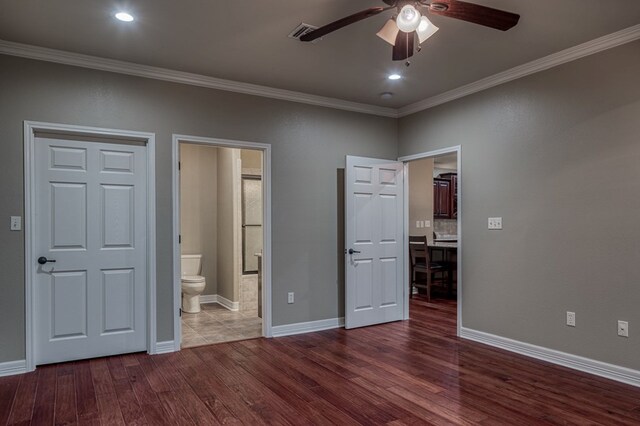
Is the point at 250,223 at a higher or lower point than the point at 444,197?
lower

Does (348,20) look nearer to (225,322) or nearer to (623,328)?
(623,328)

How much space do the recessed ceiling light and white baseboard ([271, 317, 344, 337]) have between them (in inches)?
121

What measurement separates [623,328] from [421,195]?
443 cm

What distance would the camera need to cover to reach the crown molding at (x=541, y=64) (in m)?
3.21

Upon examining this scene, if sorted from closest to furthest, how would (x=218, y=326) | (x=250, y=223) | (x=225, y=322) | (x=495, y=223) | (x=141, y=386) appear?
(x=141, y=386)
(x=495, y=223)
(x=218, y=326)
(x=225, y=322)
(x=250, y=223)

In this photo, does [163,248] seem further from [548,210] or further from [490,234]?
[548,210]

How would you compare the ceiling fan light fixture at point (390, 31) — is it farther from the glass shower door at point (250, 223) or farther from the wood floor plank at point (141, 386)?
the glass shower door at point (250, 223)

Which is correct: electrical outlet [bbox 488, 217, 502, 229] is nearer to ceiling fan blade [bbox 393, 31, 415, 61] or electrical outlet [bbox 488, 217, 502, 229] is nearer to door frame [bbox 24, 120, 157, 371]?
ceiling fan blade [bbox 393, 31, 415, 61]

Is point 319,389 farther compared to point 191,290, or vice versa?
point 191,290

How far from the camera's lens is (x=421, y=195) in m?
7.46

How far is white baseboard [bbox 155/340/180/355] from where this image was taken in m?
3.90

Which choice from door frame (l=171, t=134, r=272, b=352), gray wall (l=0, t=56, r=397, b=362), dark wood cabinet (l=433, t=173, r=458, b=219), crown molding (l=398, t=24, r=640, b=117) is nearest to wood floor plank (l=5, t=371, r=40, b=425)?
gray wall (l=0, t=56, r=397, b=362)

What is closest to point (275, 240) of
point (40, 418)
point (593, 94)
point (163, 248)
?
point (163, 248)

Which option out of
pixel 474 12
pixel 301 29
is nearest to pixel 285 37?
pixel 301 29
